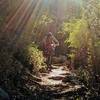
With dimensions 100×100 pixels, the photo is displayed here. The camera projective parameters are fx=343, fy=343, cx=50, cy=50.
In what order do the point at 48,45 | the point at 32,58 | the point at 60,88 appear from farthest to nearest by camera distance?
the point at 48,45 → the point at 32,58 → the point at 60,88

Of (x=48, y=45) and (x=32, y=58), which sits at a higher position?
(x=48, y=45)

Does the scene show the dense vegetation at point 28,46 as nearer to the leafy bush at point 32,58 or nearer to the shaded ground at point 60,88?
the leafy bush at point 32,58

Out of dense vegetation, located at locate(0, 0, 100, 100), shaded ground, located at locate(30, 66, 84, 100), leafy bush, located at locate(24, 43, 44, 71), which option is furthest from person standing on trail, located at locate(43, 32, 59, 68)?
shaded ground, located at locate(30, 66, 84, 100)

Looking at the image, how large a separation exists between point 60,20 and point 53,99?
24.0 metres

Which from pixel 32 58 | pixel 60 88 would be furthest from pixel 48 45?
pixel 60 88

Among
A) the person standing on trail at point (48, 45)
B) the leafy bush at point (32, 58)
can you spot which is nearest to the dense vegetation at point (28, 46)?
the leafy bush at point (32, 58)

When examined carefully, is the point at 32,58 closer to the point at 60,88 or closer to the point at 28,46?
the point at 28,46

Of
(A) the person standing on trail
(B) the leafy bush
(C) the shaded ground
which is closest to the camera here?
(C) the shaded ground

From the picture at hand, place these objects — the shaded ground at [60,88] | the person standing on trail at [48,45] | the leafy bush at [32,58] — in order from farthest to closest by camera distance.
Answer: the person standing on trail at [48,45], the leafy bush at [32,58], the shaded ground at [60,88]

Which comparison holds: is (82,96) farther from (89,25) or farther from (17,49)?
(17,49)

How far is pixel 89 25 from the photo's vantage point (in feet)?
40.4

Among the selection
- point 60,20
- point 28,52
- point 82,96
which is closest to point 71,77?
point 28,52

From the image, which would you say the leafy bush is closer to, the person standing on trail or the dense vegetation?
the dense vegetation

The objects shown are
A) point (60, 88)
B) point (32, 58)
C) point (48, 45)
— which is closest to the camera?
point (60, 88)
